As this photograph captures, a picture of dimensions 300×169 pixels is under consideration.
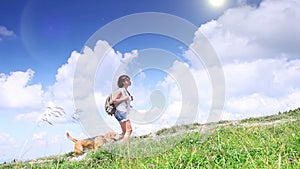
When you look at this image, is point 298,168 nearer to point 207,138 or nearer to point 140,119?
point 207,138

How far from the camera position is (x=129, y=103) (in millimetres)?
12570

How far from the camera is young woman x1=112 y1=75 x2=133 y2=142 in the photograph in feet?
40.9

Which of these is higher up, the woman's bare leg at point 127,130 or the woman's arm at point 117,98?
the woman's arm at point 117,98

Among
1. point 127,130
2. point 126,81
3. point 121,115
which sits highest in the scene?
point 126,81

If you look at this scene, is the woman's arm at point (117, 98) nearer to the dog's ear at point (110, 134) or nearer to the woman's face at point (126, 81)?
the woman's face at point (126, 81)

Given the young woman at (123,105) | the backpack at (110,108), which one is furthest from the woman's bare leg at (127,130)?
the backpack at (110,108)

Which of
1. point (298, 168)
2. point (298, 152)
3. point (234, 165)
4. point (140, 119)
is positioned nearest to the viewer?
point (298, 168)

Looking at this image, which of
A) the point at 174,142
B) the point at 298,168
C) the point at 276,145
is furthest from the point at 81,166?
the point at 298,168

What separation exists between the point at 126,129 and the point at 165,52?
2.60 meters

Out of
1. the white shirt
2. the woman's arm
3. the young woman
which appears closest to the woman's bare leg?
the young woman

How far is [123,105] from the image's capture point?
40.9ft

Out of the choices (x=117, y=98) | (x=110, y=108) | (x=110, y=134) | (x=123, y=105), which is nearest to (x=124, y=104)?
(x=123, y=105)

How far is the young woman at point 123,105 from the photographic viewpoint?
12.5 m

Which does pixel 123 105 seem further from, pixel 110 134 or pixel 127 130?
pixel 110 134
